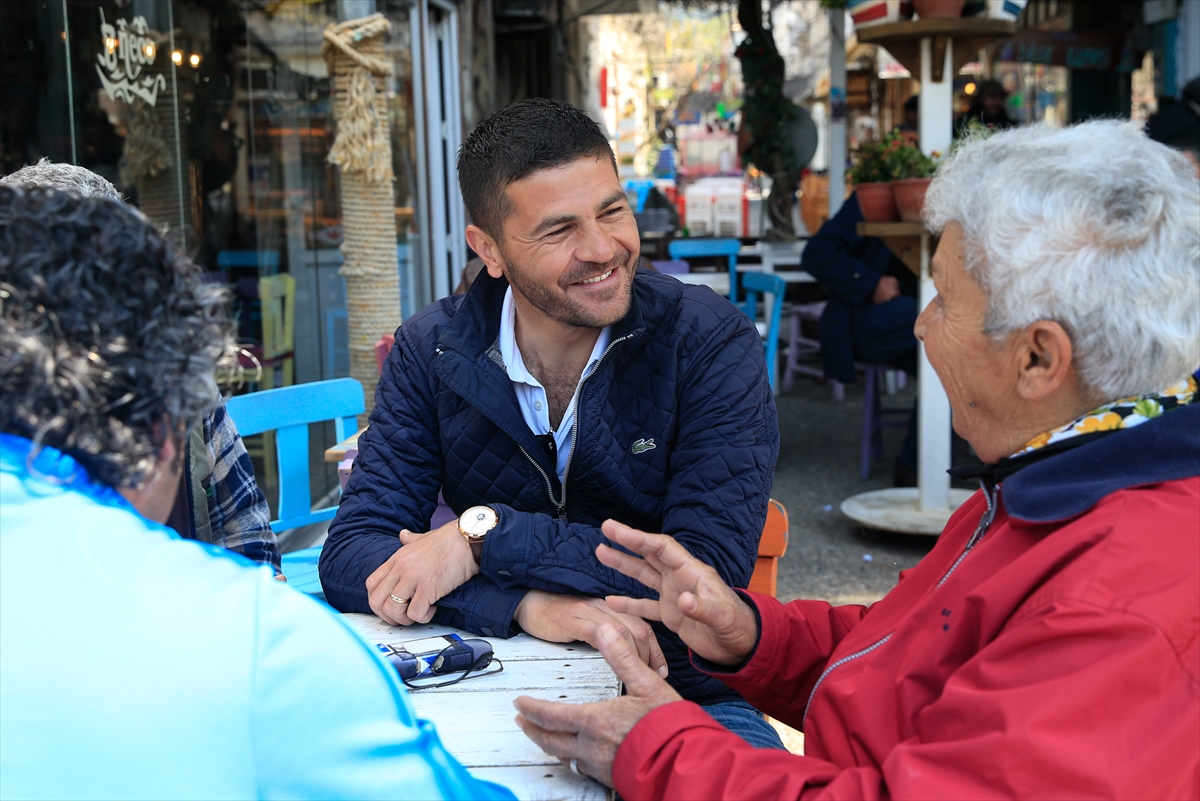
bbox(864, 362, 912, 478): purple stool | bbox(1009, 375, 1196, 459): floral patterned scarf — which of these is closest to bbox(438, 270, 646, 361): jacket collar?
bbox(1009, 375, 1196, 459): floral patterned scarf

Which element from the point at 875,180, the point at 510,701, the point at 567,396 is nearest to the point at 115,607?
the point at 510,701

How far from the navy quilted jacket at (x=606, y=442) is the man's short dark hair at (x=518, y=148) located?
21 cm

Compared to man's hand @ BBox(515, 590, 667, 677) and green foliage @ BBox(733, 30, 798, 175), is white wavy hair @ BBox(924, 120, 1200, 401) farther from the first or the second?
green foliage @ BBox(733, 30, 798, 175)

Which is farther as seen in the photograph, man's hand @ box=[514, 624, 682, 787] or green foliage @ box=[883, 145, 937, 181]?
green foliage @ box=[883, 145, 937, 181]

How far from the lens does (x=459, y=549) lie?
6.00 feet

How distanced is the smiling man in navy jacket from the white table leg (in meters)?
2.61

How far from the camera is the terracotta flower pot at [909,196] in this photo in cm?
436

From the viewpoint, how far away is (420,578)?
1.80m

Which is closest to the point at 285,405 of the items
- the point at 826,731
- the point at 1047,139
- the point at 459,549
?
the point at 459,549

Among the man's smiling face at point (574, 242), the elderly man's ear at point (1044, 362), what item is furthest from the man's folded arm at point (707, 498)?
the elderly man's ear at point (1044, 362)

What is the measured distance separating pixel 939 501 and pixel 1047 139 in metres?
3.91

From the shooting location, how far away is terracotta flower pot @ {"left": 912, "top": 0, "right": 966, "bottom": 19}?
4.36 meters

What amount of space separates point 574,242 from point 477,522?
2.14 ft

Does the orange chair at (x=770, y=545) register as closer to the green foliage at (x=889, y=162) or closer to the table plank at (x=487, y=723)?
the table plank at (x=487, y=723)
